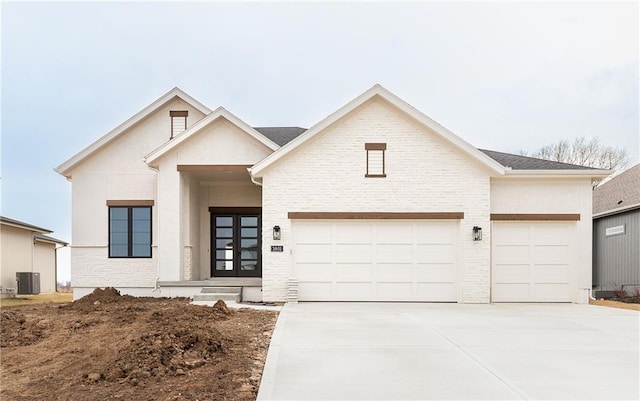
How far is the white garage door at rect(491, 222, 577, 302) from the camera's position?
13289 mm

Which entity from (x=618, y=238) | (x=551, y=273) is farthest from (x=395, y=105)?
(x=618, y=238)

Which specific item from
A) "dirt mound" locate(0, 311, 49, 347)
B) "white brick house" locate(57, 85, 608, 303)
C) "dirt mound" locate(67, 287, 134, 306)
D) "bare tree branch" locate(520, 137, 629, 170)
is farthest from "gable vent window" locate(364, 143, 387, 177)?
"bare tree branch" locate(520, 137, 629, 170)

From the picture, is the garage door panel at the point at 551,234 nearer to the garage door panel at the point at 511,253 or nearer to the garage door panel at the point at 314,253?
the garage door panel at the point at 511,253

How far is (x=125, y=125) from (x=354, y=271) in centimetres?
946

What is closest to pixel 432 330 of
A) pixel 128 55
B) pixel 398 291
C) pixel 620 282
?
pixel 398 291

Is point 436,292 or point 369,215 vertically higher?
point 369,215

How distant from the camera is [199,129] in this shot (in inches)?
553

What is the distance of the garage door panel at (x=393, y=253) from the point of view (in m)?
13.0

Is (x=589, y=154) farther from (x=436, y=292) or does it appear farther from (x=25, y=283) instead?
(x=25, y=283)

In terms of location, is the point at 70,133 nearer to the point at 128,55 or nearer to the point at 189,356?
the point at 128,55

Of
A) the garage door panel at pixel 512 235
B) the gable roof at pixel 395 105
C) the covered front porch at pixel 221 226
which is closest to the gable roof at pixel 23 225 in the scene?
the covered front porch at pixel 221 226

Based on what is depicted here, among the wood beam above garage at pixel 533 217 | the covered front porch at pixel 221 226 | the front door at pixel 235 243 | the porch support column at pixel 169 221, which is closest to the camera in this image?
the wood beam above garage at pixel 533 217

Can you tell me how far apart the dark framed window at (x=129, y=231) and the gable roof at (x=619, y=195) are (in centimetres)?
1814

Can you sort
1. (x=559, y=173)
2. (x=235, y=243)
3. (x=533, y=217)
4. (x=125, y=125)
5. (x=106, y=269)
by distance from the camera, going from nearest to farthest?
(x=559, y=173) < (x=533, y=217) < (x=106, y=269) < (x=125, y=125) < (x=235, y=243)
